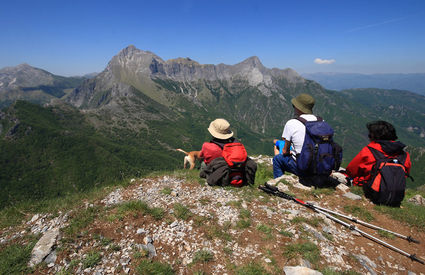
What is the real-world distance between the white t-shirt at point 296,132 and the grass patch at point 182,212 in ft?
18.8

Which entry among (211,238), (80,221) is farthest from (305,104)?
(80,221)

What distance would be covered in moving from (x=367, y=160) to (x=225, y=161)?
258 inches

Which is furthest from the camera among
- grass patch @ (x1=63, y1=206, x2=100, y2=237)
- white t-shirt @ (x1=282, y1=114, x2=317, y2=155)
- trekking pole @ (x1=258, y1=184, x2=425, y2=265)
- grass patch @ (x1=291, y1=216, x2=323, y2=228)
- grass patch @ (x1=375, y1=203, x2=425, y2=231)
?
white t-shirt @ (x1=282, y1=114, x2=317, y2=155)

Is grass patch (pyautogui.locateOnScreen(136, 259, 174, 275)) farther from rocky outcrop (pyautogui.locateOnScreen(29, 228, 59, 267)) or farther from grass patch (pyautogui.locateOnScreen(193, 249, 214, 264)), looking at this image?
rocky outcrop (pyautogui.locateOnScreen(29, 228, 59, 267))

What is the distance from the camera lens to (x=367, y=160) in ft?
29.6

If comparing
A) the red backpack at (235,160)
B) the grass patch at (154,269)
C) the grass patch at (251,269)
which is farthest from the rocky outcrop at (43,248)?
the red backpack at (235,160)

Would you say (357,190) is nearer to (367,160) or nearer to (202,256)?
(367,160)

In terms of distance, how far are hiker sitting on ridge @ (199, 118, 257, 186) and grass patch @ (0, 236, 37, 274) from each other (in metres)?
7.14

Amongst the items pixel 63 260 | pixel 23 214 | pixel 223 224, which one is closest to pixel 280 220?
pixel 223 224

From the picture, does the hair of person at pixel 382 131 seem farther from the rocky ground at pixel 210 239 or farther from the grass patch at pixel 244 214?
the grass patch at pixel 244 214

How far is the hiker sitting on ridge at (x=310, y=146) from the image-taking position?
28.8ft

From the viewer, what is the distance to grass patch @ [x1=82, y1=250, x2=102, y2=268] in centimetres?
524

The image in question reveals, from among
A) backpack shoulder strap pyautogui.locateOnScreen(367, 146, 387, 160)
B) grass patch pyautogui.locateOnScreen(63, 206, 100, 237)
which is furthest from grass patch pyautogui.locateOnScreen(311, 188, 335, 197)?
grass patch pyautogui.locateOnScreen(63, 206, 100, 237)

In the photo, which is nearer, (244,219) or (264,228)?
(264,228)
